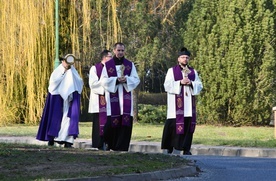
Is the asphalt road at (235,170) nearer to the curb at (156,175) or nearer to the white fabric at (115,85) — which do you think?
the curb at (156,175)

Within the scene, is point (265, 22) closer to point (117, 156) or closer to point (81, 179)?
point (117, 156)

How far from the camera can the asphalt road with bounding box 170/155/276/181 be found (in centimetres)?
1207

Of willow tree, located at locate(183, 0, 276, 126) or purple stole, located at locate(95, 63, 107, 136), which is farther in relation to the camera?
willow tree, located at locate(183, 0, 276, 126)

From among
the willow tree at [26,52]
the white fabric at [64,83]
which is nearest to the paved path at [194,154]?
the white fabric at [64,83]

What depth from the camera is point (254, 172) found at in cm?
1295

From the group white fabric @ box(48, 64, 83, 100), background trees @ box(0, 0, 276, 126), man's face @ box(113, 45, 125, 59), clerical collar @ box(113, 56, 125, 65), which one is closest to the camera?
man's face @ box(113, 45, 125, 59)

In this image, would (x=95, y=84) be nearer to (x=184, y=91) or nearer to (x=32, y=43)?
(x=184, y=91)

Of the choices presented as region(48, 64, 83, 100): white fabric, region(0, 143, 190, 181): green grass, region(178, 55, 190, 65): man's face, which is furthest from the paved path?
region(48, 64, 83, 100): white fabric

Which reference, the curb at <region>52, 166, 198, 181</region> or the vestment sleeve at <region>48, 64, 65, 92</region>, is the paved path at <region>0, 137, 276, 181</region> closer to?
the curb at <region>52, 166, 198, 181</region>

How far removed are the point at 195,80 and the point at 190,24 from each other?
16.5 m

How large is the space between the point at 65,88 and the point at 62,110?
18.0 inches

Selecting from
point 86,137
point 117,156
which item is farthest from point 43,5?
point 117,156

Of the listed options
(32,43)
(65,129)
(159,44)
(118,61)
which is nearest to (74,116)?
(65,129)

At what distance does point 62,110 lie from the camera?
17906 mm
